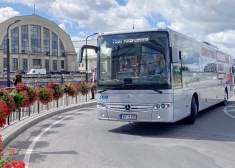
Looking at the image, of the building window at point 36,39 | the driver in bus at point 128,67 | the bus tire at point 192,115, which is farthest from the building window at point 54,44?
the driver in bus at point 128,67

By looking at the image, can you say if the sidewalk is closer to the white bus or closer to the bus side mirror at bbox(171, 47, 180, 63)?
the white bus

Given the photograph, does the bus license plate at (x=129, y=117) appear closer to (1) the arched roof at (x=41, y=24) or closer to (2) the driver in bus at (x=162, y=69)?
(2) the driver in bus at (x=162, y=69)

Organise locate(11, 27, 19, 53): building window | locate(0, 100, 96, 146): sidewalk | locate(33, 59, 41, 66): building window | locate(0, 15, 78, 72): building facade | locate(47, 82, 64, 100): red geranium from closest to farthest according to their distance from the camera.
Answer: locate(0, 100, 96, 146): sidewalk → locate(47, 82, 64, 100): red geranium → locate(0, 15, 78, 72): building facade → locate(11, 27, 19, 53): building window → locate(33, 59, 41, 66): building window

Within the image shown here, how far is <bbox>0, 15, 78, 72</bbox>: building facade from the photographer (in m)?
88.9

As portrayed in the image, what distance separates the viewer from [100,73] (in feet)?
33.9

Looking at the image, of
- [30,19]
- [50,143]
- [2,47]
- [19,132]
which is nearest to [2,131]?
[19,132]

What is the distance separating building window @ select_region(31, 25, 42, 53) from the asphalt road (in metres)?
86.8

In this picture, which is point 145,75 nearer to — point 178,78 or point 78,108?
point 178,78

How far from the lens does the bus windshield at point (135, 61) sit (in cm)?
961

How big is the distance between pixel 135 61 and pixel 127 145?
2592 mm

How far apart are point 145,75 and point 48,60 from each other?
9415cm

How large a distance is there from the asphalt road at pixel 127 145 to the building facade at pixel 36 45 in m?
79.0

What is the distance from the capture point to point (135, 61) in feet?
32.3

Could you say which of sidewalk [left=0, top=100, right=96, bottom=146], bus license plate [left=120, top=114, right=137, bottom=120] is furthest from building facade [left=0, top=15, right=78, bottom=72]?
bus license plate [left=120, top=114, right=137, bottom=120]
